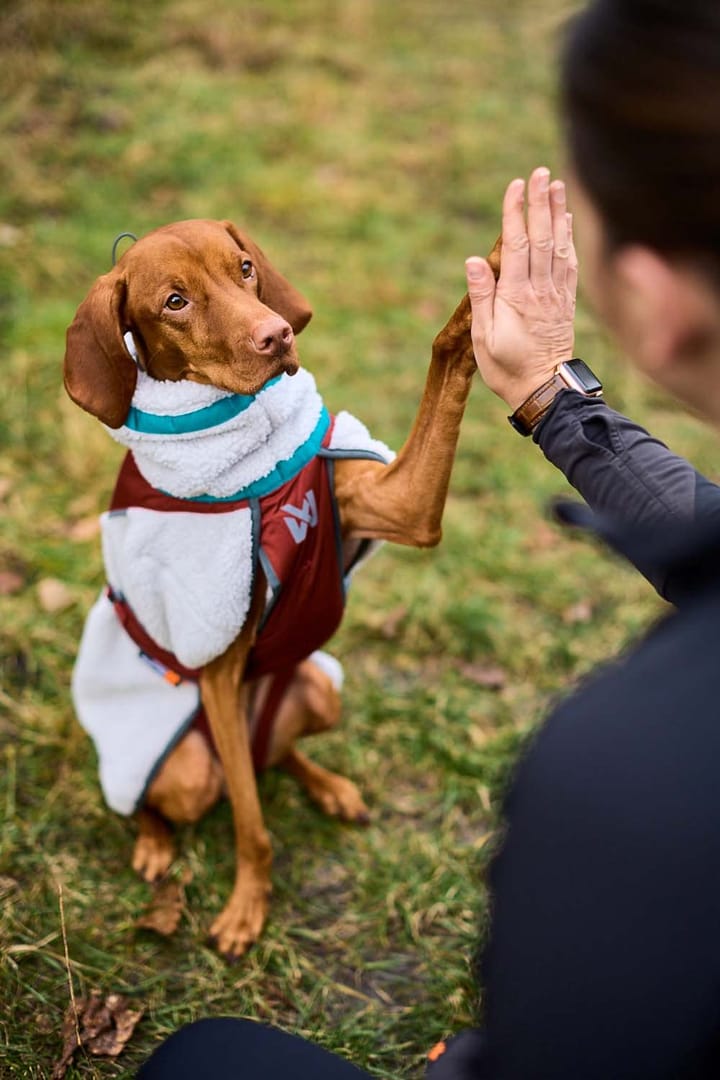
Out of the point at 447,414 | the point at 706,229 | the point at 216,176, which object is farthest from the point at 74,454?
the point at 706,229

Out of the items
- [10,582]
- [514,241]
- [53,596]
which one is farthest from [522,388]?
[10,582]

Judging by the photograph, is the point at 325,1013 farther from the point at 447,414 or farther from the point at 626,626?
the point at 626,626

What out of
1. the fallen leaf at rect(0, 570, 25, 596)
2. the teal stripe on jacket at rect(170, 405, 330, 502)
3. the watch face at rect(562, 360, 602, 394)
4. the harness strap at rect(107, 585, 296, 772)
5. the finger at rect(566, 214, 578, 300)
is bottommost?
the fallen leaf at rect(0, 570, 25, 596)

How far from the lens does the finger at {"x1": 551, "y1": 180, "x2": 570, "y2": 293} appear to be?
1833 millimetres

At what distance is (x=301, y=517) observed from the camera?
2178 mm

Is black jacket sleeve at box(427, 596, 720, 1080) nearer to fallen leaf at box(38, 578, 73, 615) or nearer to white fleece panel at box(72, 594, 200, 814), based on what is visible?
white fleece panel at box(72, 594, 200, 814)

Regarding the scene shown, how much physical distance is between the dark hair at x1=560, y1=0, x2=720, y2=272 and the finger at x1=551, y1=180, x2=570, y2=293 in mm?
692

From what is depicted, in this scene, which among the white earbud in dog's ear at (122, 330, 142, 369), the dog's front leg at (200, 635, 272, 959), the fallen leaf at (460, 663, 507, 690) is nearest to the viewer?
the white earbud in dog's ear at (122, 330, 142, 369)

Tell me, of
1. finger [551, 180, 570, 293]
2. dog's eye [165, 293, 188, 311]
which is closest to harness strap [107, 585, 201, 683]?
dog's eye [165, 293, 188, 311]

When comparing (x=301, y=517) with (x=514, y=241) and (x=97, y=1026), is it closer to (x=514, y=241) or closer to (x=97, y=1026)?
(x=514, y=241)

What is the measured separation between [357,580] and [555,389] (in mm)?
1919

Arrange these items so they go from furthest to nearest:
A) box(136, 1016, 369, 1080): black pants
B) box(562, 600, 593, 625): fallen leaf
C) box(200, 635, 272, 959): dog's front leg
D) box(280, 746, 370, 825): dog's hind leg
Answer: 1. box(562, 600, 593, 625): fallen leaf
2. box(280, 746, 370, 825): dog's hind leg
3. box(200, 635, 272, 959): dog's front leg
4. box(136, 1016, 369, 1080): black pants

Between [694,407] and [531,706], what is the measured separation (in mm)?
2151

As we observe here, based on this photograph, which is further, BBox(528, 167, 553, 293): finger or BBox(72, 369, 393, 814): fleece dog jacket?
BBox(72, 369, 393, 814): fleece dog jacket
